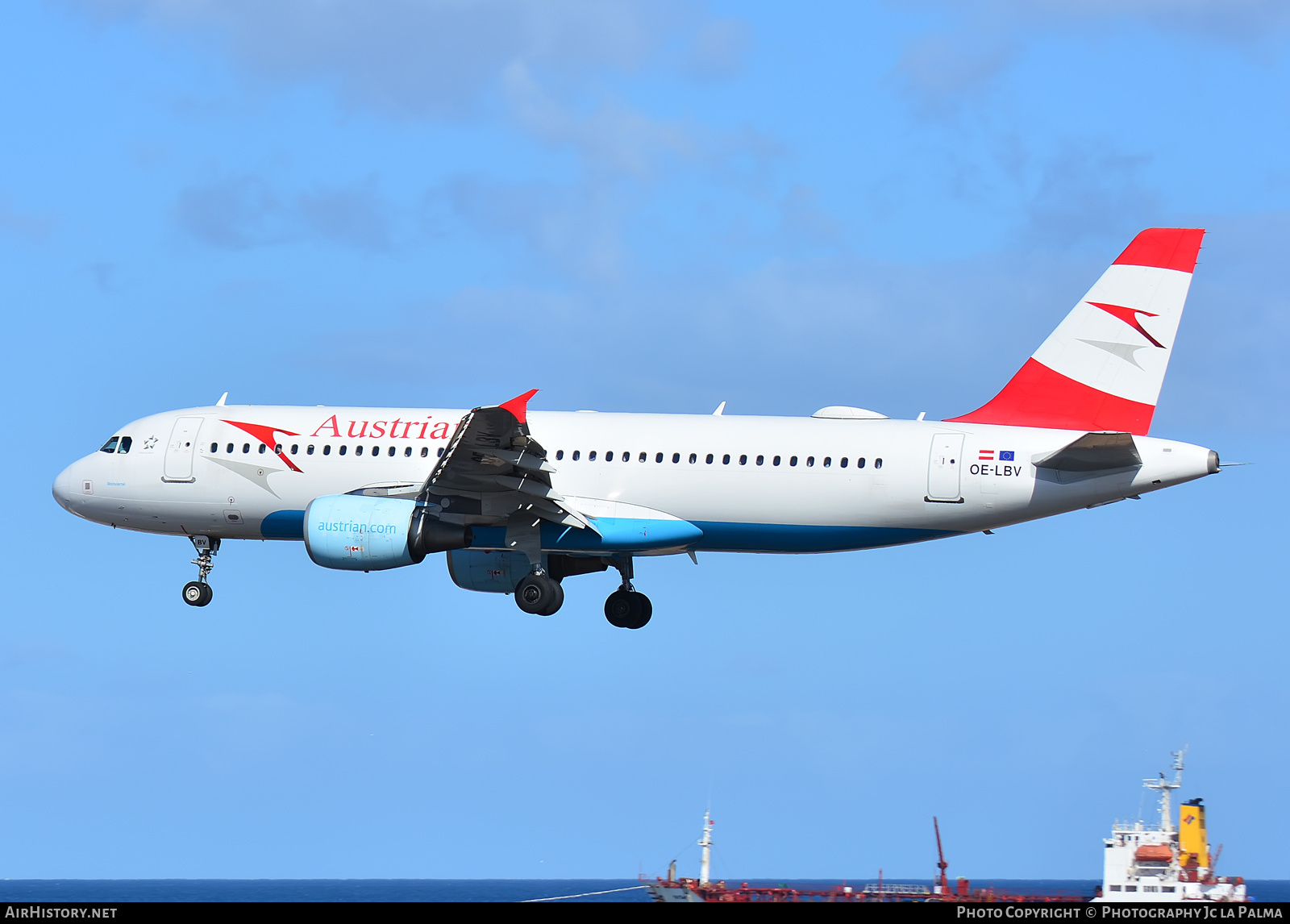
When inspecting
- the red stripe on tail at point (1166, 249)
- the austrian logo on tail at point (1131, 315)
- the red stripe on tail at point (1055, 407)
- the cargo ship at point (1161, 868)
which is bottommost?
the cargo ship at point (1161, 868)

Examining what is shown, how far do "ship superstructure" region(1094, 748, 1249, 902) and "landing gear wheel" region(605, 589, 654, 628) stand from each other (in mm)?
24163

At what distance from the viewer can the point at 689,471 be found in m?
38.0

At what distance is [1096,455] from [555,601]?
13.6 metres

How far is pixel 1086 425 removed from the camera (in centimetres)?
3691

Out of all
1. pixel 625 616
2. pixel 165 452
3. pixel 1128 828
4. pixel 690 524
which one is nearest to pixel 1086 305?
pixel 690 524

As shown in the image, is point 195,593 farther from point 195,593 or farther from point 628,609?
point 628,609

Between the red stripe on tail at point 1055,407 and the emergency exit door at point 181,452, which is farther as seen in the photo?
the emergency exit door at point 181,452

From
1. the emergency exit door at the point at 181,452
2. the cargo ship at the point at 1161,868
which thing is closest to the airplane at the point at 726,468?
the emergency exit door at the point at 181,452

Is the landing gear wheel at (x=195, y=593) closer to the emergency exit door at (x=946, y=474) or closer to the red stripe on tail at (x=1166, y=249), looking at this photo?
the emergency exit door at (x=946, y=474)

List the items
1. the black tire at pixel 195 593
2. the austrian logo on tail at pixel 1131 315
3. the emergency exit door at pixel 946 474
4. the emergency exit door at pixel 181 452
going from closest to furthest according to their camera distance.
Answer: the emergency exit door at pixel 946 474
the austrian logo on tail at pixel 1131 315
the emergency exit door at pixel 181 452
the black tire at pixel 195 593

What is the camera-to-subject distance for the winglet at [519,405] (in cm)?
3525

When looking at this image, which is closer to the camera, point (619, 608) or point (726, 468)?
point (726, 468)

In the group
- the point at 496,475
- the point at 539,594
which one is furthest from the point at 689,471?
the point at 539,594
